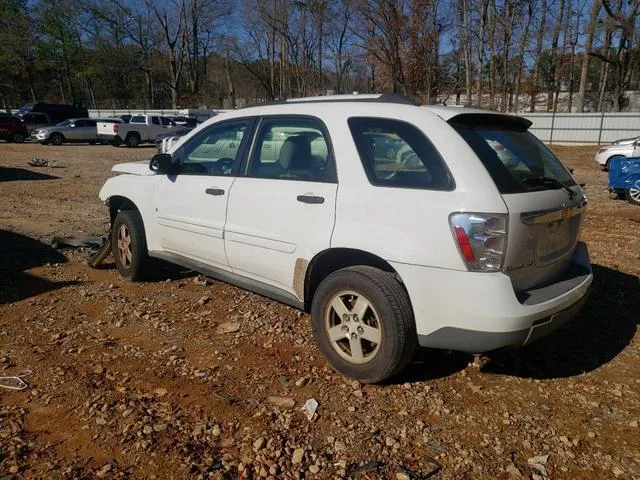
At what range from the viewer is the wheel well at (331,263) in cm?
314

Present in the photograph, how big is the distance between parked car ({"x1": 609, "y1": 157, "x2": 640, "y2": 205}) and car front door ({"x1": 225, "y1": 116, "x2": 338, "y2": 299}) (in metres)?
9.20

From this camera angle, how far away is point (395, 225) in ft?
9.42

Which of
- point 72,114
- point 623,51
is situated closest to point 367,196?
point 72,114

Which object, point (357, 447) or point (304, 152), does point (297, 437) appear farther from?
point (304, 152)

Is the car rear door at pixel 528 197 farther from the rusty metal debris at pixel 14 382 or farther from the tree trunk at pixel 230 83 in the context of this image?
the tree trunk at pixel 230 83

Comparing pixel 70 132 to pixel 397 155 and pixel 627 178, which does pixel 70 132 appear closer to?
pixel 627 178

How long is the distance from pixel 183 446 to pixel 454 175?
2062 mm

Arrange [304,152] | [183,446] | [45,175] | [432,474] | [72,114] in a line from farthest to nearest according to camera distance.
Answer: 1. [72,114]
2. [45,175]
3. [304,152]
4. [183,446]
5. [432,474]

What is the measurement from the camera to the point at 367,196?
301cm

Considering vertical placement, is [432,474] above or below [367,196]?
below

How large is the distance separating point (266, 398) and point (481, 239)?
1.61 metres

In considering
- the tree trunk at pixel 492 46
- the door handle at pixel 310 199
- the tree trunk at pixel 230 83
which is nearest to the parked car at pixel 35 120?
the tree trunk at pixel 492 46

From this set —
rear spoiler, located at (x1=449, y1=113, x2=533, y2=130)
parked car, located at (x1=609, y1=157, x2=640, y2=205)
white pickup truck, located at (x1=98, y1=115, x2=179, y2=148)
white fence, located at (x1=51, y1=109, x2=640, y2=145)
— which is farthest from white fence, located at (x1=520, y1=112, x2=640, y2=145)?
rear spoiler, located at (x1=449, y1=113, x2=533, y2=130)

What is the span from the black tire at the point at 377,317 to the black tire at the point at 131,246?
237 cm
